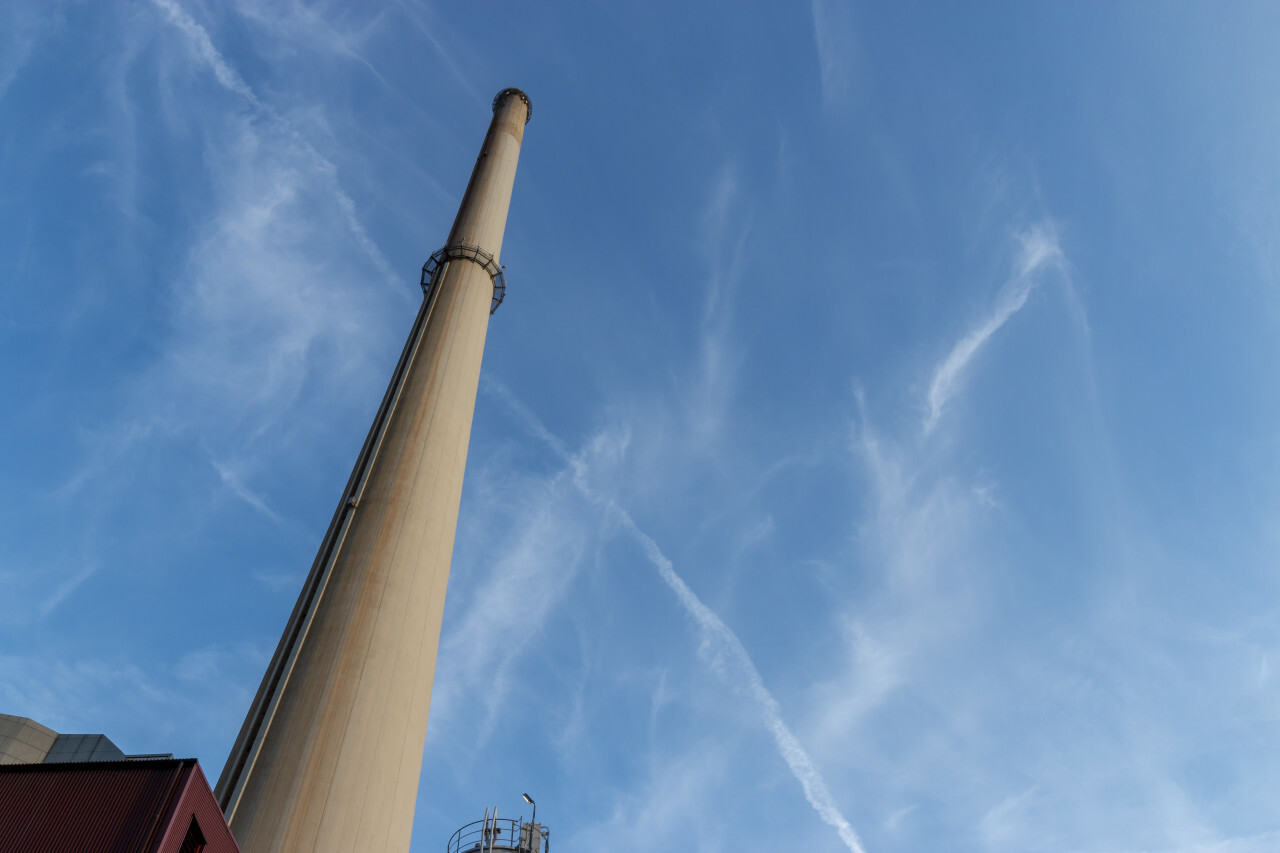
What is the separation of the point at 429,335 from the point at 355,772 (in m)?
14.6

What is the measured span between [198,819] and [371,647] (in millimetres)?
7120

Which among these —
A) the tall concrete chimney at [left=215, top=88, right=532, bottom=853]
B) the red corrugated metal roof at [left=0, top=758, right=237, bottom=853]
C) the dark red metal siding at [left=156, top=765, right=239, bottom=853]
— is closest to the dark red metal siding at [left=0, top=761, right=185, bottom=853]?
the red corrugated metal roof at [left=0, top=758, right=237, bottom=853]

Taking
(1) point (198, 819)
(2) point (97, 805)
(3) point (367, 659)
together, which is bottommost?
(2) point (97, 805)

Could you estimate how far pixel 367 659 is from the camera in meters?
19.3

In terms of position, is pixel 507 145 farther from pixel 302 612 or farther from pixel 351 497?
pixel 302 612

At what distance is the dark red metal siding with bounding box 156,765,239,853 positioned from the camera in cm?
1157

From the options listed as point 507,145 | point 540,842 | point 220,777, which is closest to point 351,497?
point 220,777

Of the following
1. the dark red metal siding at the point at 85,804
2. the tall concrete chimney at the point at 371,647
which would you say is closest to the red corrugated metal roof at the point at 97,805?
the dark red metal siding at the point at 85,804

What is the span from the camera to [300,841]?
16453 millimetres

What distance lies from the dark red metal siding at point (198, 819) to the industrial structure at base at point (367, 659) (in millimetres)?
92

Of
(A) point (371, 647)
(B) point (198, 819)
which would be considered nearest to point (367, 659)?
(A) point (371, 647)

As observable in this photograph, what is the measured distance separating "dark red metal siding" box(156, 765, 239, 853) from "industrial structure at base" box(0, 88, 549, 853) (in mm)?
92

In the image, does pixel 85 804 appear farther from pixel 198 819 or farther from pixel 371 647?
pixel 371 647

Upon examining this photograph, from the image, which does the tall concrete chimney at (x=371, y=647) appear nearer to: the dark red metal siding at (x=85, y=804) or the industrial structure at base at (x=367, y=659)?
the industrial structure at base at (x=367, y=659)
